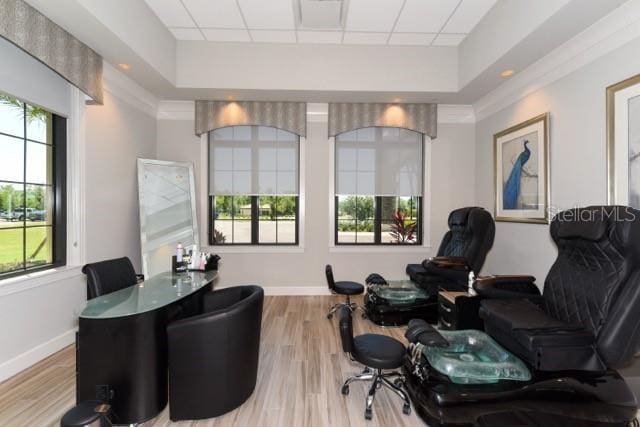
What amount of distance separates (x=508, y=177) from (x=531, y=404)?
9.23 feet

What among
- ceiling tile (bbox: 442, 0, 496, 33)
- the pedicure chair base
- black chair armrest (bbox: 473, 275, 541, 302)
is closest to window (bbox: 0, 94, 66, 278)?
the pedicure chair base

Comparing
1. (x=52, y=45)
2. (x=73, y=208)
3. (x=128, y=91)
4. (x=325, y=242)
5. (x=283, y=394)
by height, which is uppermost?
(x=128, y=91)

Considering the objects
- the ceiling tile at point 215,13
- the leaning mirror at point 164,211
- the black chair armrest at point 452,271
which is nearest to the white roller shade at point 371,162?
the black chair armrest at point 452,271

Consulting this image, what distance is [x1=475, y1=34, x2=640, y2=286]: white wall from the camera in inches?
105

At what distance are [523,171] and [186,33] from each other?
4243 mm

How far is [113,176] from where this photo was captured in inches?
151

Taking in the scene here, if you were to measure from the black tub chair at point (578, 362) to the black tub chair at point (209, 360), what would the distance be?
1.14 m

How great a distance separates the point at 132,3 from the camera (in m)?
3.10

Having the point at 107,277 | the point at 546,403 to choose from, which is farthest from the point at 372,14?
the point at 546,403

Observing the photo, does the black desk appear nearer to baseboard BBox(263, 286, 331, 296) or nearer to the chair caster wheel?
the chair caster wheel

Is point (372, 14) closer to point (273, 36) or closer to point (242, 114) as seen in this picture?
point (273, 36)

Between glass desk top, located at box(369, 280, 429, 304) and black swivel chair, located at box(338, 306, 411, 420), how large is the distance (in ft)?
4.41

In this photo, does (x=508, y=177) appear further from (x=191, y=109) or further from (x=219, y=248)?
(x=191, y=109)

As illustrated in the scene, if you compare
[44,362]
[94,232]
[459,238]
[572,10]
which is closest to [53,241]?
[94,232]
